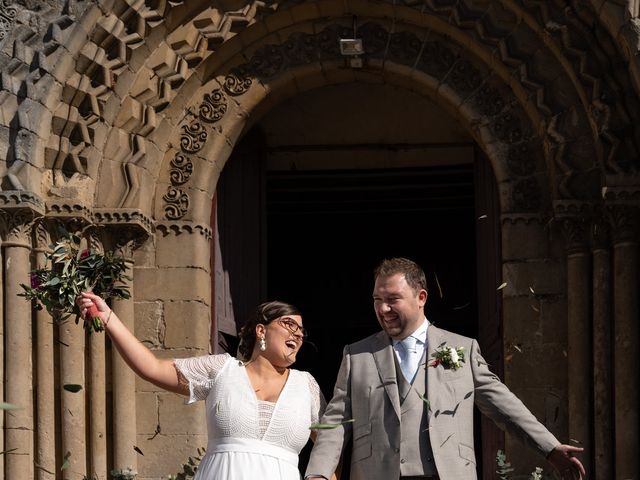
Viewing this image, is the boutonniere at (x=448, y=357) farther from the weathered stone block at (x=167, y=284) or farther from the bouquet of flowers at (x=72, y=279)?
the weathered stone block at (x=167, y=284)

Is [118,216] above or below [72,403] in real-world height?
above

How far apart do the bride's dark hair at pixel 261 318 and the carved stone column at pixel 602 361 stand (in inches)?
139

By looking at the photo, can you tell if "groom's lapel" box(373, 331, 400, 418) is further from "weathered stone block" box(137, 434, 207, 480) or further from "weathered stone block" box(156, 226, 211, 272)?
"weathered stone block" box(156, 226, 211, 272)

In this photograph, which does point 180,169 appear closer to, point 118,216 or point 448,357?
point 118,216

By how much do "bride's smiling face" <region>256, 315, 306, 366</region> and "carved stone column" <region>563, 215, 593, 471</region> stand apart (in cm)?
359

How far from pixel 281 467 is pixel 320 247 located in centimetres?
877

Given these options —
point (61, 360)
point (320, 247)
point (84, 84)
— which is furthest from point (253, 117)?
point (320, 247)

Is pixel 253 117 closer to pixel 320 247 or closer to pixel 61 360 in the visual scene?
pixel 61 360

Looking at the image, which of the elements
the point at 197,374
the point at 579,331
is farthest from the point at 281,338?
the point at 579,331

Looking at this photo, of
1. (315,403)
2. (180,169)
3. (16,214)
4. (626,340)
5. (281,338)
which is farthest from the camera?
(180,169)

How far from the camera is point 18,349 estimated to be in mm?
10633

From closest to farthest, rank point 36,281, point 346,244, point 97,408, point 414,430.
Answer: point 414,430 < point 36,281 < point 97,408 < point 346,244

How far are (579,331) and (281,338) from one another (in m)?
3.70

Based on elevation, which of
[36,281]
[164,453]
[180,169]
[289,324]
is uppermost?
[180,169]
